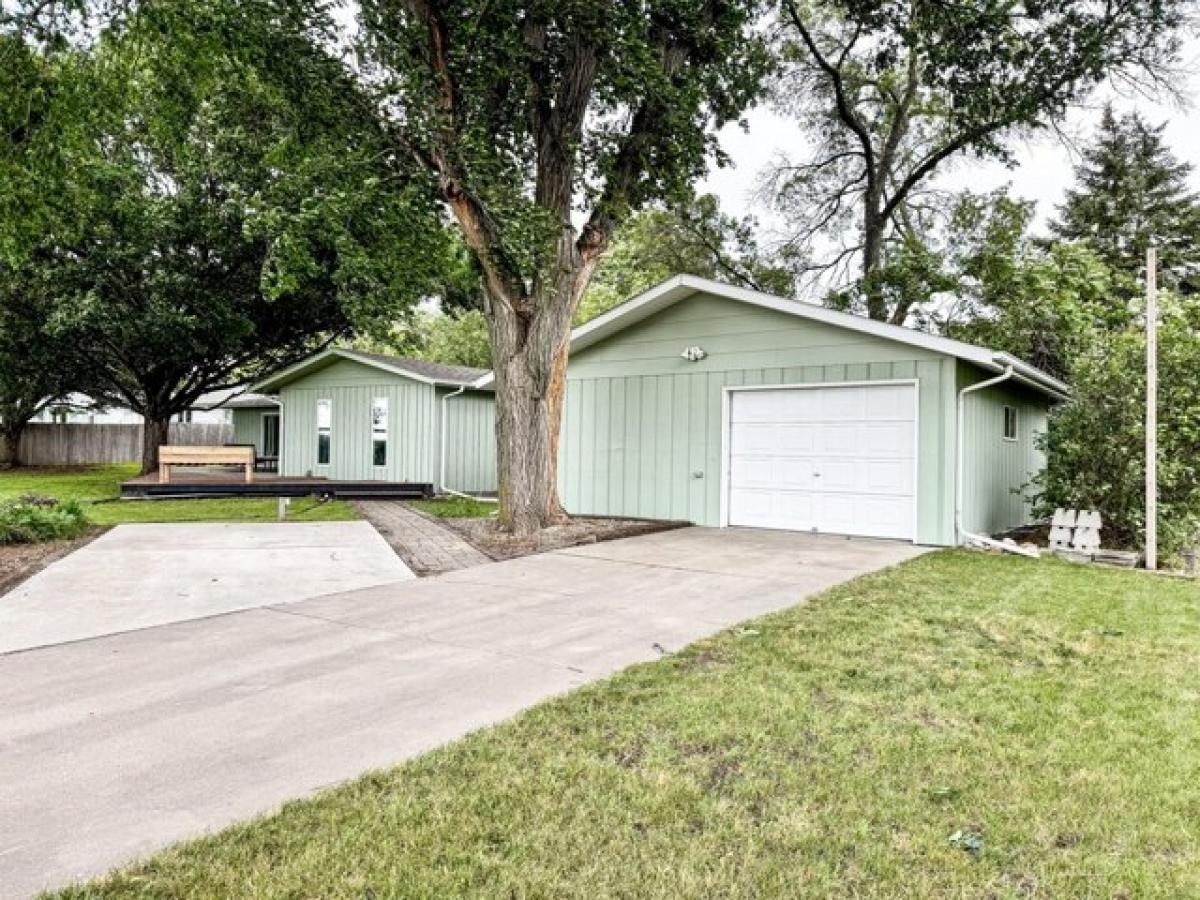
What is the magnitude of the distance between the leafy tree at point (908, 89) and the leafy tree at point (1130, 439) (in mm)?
5146

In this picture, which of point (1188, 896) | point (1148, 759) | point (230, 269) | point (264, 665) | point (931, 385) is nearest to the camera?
point (1188, 896)

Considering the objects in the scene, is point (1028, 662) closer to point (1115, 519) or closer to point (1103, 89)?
point (1115, 519)

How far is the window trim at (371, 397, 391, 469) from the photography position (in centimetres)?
1633

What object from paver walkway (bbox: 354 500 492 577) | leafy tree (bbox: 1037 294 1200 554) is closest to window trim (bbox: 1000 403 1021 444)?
leafy tree (bbox: 1037 294 1200 554)

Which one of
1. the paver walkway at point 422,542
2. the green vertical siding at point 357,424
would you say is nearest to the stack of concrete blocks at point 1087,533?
the paver walkway at point 422,542

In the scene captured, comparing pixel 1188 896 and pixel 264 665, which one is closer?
pixel 1188 896

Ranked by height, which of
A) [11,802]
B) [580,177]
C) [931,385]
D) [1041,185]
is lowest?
[11,802]

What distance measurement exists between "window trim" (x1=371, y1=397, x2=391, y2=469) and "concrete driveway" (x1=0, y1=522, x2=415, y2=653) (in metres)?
6.65

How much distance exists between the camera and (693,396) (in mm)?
10664

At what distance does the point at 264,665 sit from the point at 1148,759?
4.21 meters

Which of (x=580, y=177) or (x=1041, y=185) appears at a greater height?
(x=1041, y=185)

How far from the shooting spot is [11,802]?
255 centimetres

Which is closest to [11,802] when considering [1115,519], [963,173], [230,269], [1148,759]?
[1148,759]

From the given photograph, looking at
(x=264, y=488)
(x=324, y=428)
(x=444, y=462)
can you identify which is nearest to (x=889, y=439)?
(x=444, y=462)
